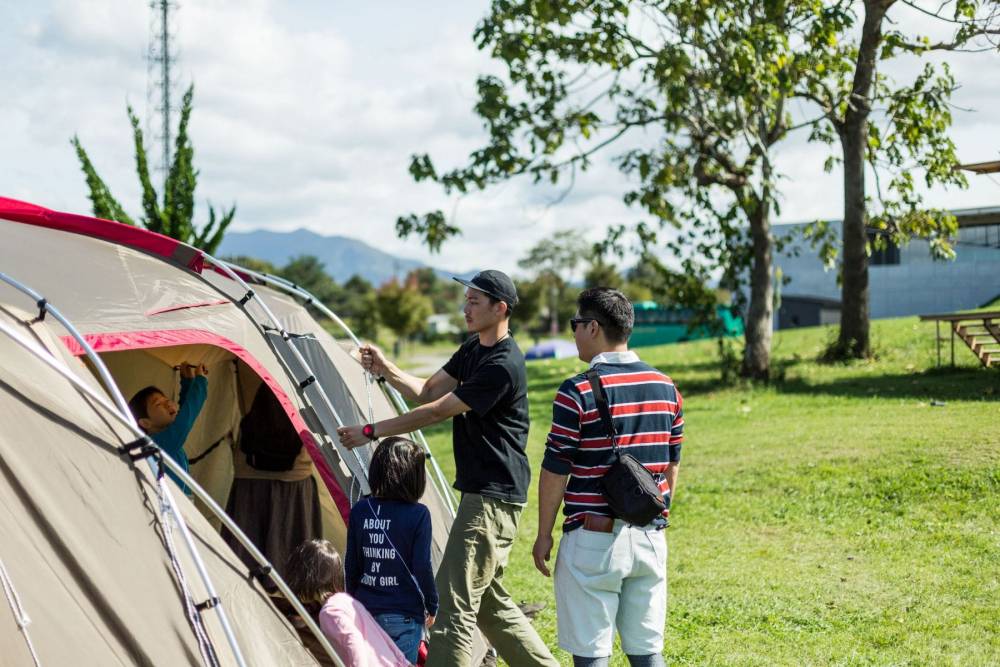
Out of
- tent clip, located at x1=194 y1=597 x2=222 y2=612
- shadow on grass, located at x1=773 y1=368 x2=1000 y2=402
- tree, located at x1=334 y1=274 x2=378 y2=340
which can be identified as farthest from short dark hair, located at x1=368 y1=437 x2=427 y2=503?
tree, located at x1=334 y1=274 x2=378 y2=340

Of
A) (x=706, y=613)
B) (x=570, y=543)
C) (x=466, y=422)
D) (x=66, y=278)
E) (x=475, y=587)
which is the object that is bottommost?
(x=706, y=613)

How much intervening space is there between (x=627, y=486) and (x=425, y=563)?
1.08 metres

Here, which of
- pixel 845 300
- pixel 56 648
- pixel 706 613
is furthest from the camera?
pixel 845 300

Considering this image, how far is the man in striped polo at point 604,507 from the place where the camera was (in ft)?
12.5

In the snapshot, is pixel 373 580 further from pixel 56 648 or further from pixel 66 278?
pixel 66 278

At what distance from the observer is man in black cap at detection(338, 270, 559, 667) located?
4293 millimetres

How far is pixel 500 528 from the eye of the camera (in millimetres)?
4383

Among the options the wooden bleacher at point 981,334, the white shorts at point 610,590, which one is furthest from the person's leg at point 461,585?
the wooden bleacher at point 981,334

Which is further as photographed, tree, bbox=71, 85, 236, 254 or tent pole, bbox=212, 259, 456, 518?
tree, bbox=71, 85, 236, 254

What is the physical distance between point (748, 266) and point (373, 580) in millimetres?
12839

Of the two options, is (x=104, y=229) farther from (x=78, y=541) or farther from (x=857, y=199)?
(x=857, y=199)

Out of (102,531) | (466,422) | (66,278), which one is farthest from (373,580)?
(66,278)

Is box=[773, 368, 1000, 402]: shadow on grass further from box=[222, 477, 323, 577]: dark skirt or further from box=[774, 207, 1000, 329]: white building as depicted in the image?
box=[774, 207, 1000, 329]: white building

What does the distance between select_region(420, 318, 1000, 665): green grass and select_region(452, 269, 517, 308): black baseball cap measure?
7.45 ft
